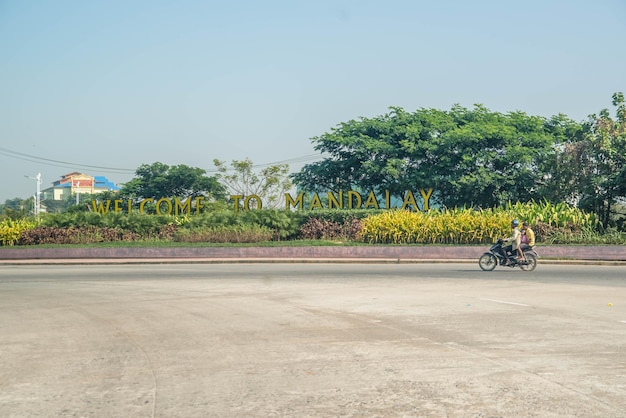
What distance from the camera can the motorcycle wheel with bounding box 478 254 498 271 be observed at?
25672 mm

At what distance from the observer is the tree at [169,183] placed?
83375mm

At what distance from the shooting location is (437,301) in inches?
618

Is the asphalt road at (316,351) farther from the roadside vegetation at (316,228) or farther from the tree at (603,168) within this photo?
the tree at (603,168)

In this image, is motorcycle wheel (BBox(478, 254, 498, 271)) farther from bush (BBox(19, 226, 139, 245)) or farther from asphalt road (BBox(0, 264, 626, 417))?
bush (BBox(19, 226, 139, 245))

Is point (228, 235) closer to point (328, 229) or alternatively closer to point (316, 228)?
point (316, 228)

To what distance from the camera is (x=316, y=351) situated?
9.65 m

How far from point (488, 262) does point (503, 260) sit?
498 millimetres

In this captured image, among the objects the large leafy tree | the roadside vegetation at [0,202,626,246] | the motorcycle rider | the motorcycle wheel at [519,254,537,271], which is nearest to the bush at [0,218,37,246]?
the roadside vegetation at [0,202,626,246]

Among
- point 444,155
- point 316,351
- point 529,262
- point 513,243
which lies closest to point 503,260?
point 513,243

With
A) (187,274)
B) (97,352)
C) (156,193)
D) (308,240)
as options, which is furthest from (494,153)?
(156,193)

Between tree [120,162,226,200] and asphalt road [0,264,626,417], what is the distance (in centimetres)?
6492

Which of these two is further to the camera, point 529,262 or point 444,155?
point 444,155

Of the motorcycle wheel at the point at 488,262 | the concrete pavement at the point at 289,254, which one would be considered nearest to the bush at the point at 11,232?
the concrete pavement at the point at 289,254

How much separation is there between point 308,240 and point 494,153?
1609cm
